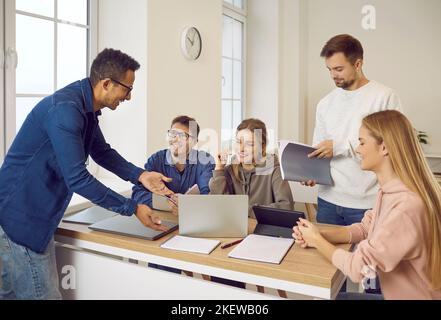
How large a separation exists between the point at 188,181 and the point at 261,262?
43.5 inches

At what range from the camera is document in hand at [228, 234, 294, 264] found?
1.42m

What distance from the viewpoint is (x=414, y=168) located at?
1233 millimetres

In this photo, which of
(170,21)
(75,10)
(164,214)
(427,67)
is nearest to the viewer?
(164,214)

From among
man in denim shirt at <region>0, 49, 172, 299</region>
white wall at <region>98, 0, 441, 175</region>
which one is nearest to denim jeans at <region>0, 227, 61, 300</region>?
man in denim shirt at <region>0, 49, 172, 299</region>

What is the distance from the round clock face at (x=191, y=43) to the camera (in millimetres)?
3091

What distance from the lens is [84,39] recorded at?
2.80 m

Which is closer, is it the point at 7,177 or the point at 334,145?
the point at 7,177

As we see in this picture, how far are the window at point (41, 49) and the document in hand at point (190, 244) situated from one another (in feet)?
4.07

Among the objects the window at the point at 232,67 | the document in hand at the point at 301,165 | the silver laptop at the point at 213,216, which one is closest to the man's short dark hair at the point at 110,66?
the silver laptop at the point at 213,216

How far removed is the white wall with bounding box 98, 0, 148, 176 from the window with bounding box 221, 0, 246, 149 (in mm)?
1495

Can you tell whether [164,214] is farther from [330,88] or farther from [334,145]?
[330,88]

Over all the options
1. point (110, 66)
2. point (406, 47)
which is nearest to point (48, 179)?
point (110, 66)

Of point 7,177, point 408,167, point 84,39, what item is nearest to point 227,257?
point 408,167

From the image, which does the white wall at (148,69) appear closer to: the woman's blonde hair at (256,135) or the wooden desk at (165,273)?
the woman's blonde hair at (256,135)
